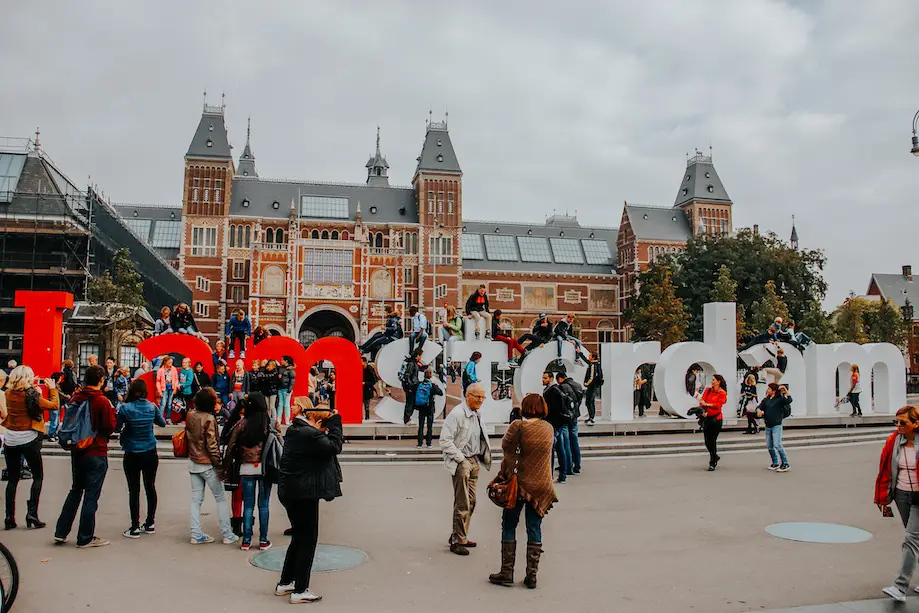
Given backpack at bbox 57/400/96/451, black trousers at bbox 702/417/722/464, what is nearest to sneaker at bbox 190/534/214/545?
backpack at bbox 57/400/96/451

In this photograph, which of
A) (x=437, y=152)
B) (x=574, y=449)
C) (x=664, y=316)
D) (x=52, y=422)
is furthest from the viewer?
(x=437, y=152)

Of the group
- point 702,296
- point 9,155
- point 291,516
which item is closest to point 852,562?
point 291,516

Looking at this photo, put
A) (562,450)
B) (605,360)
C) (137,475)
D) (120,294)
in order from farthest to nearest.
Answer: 1. (120,294)
2. (605,360)
3. (562,450)
4. (137,475)

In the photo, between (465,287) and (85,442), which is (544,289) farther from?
(85,442)

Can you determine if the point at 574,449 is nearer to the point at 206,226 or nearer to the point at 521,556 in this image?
the point at 521,556

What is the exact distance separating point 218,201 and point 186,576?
1974 inches

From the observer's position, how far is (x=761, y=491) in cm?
869

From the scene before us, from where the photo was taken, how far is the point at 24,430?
21.3ft

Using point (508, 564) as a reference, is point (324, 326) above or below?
above

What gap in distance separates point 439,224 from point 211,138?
18.0m

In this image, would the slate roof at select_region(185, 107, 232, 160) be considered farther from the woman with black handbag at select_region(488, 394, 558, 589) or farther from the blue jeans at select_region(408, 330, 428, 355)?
the woman with black handbag at select_region(488, 394, 558, 589)

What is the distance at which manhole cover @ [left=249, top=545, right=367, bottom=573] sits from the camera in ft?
17.9

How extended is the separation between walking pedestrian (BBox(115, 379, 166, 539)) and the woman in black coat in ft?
6.60

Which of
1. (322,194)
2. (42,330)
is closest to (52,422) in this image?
(42,330)
